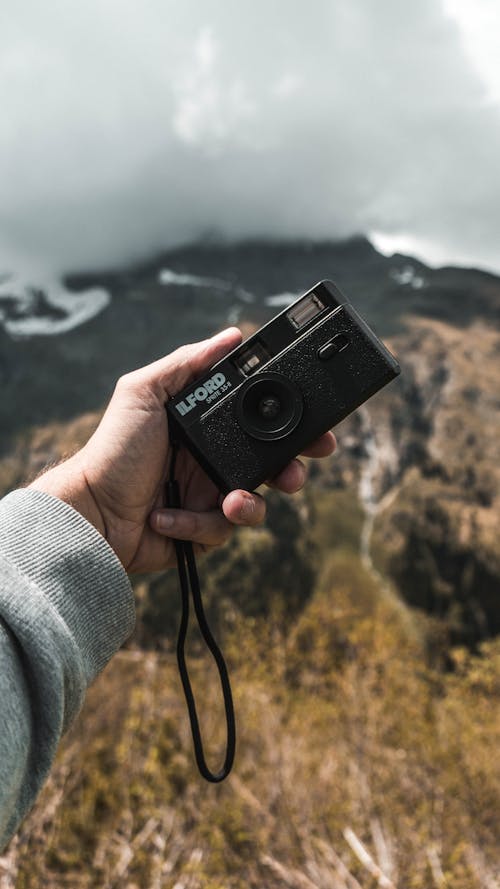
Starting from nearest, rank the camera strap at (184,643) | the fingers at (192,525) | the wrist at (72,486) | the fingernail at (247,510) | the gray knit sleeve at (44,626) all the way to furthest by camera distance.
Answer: the gray knit sleeve at (44,626) → the camera strap at (184,643) → the wrist at (72,486) → the fingernail at (247,510) → the fingers at (192,525)

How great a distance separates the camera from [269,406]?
3217 mm

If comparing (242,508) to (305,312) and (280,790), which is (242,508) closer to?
(305,312)

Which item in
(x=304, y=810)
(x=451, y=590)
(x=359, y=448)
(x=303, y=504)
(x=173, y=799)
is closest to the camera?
(x=304, y=810)

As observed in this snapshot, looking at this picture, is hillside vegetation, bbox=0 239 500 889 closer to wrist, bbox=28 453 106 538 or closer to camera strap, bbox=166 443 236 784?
wrist, bbox=28 453 106 538

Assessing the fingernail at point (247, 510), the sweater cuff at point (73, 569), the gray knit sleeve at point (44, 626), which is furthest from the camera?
the fingernail at point (247, 510)

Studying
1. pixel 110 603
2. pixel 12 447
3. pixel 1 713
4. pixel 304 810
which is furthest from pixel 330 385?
pixel 12 447

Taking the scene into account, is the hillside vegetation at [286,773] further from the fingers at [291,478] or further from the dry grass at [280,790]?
the fingers at [291,478]

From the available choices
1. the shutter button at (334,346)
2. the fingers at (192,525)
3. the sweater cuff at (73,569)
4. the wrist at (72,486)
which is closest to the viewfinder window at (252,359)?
the shutter button at (334,346)

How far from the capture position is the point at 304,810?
9320mm

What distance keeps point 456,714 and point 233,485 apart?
18.6 metres

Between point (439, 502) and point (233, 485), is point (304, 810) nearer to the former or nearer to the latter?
point (233, 485)

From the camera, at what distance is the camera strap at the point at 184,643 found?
247 centimetres

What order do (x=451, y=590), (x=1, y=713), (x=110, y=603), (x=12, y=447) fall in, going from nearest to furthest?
(x=1, y=713), (x=110, y=603), (x=451, y=590), (x=12, y=447)

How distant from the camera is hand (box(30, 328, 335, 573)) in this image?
2.99 m
